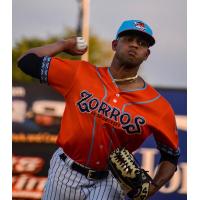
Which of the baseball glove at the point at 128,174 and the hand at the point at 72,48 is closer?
the baseball glove at the point at 128,174

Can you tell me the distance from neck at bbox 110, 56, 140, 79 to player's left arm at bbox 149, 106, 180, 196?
315 mm

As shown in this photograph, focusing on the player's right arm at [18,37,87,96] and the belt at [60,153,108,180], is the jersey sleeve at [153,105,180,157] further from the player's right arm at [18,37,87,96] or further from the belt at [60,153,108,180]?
the player's right arm at [18,37,87,96]

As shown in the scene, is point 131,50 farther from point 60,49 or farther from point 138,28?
point 60,49

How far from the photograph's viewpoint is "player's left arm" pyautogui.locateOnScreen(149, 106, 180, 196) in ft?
11.8

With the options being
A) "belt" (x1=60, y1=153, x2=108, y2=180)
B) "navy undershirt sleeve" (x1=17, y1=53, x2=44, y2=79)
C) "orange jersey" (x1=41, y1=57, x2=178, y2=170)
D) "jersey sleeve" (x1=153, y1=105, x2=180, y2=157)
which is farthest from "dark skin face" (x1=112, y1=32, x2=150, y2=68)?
"belt" (x1=60, y1=153, x2=108, y2=180)

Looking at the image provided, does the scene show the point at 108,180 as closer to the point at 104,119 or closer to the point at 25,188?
the point at 104,119

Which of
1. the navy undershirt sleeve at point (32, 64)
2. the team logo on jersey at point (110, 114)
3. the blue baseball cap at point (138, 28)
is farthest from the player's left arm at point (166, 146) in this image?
the navy undershirt sleeve at point (32, 64)

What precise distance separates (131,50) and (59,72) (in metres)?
0.45

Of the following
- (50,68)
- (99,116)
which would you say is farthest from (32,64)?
(99,116)

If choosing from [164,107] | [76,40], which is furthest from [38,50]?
[164,107]

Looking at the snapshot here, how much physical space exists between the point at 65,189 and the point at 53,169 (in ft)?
0.58

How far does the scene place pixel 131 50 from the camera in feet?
11.7

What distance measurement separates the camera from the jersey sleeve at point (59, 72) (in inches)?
142

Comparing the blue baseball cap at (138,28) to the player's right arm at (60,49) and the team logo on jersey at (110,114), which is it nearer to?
the player's right arm at (60,49)
